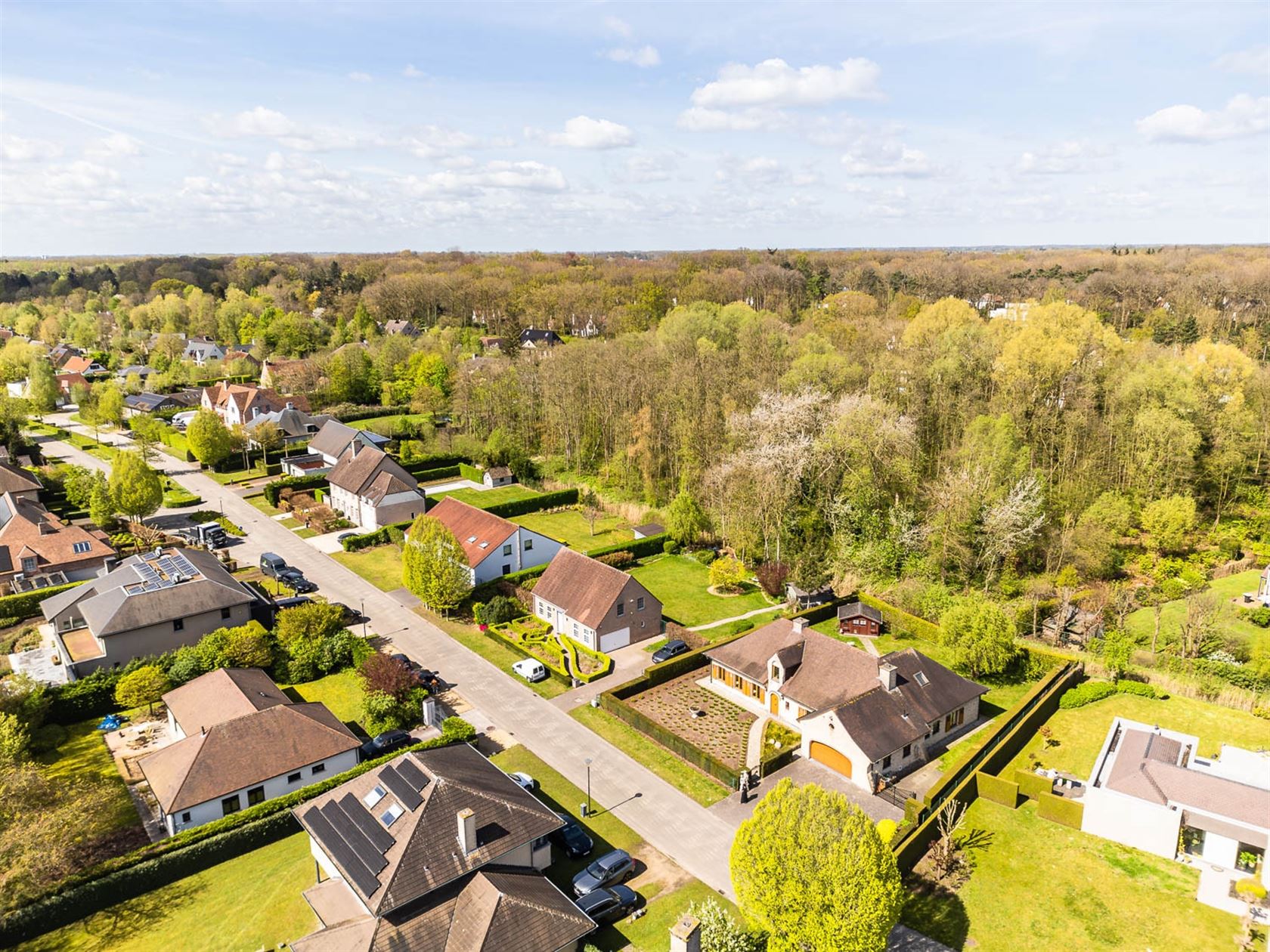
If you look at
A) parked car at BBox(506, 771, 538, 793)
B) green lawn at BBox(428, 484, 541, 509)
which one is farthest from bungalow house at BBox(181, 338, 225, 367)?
parked car at BBox(506, 771, 538, 793)

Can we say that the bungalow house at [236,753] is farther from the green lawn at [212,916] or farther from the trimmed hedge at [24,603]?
the trimmed hedge at [24,603]

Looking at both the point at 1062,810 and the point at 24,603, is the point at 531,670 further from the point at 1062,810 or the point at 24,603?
the point at 24,603

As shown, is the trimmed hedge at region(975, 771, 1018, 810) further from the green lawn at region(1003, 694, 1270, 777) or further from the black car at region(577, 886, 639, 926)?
the black car at region(577, 886, 639, 926)

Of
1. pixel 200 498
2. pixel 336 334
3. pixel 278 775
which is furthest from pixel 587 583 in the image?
pixel 336 334

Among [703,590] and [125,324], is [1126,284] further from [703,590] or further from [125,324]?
[125,324]

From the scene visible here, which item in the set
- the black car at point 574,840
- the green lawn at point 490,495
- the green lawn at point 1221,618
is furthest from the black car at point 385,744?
the green lawn at point 1221,618
